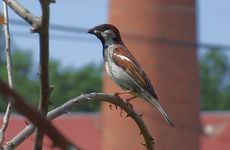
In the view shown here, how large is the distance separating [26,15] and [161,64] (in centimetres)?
1760

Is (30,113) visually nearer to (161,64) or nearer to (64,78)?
Result: (161,64)

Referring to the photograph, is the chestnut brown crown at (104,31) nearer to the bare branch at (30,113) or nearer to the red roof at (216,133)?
the bare branch at (30,113)

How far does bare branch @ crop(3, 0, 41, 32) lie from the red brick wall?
55.5ft

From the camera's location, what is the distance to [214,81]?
52.6m

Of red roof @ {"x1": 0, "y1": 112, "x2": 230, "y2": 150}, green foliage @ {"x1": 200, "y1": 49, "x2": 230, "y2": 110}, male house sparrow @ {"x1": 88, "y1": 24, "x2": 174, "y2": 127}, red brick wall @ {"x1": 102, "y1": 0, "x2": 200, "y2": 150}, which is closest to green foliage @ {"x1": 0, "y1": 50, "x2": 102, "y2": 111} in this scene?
green foliage @ {"x1": 200, "y1": 49, "x2": 230, "y2": 110}

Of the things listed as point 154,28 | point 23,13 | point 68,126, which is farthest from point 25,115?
point 68,126

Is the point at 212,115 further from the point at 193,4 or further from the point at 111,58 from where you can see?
the point at 111,58

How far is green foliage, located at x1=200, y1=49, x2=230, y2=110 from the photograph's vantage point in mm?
48438

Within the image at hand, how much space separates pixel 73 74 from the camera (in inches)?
2071

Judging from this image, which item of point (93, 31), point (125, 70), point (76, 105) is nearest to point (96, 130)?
point (125, 70)

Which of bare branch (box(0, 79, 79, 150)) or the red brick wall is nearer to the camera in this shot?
bare branch (box(0, 79, 79, 150))

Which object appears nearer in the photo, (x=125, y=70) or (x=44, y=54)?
(x=44, y=54)

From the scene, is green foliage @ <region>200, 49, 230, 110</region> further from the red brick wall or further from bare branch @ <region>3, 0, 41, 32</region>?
bare branch @ <region>3, 0, 41, 32</region>

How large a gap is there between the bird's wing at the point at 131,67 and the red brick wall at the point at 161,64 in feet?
46.5
